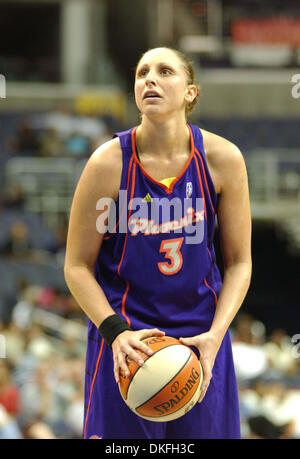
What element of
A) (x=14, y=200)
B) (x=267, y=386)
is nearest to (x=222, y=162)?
(x=267, y=386)

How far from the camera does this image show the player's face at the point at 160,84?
2.44 meters

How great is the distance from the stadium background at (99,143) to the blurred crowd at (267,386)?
0.8 inches

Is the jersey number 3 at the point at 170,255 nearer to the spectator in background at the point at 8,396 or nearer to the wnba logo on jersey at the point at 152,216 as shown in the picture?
the wnba logo on jersey at the point at 152,216

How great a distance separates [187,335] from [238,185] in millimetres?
520

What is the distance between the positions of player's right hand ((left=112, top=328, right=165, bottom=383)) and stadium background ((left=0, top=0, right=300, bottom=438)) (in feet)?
10.2

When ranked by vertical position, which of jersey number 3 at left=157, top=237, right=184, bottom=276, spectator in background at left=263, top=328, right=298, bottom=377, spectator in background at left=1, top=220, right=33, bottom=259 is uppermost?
spectator in background at left=1, top=220, right=33, bottom=259

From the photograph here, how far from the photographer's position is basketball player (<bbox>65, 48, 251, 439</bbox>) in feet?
8.00

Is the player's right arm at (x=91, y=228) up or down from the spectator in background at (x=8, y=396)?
down

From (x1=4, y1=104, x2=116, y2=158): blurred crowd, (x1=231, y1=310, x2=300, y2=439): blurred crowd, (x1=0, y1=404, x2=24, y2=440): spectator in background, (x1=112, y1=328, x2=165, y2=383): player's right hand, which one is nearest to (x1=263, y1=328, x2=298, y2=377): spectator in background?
(x1=231, y1=310, x2=300, y2=439): blurred crowd

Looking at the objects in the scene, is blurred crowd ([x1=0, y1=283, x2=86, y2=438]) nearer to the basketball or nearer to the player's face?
the basketball

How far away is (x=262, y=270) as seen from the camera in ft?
42.4

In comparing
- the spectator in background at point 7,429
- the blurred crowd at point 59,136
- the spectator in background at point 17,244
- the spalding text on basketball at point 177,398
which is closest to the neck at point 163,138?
the spalding text on basketball at point 177,398

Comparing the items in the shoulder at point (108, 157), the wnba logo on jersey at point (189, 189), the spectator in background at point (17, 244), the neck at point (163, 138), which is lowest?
the wnba logo on jersey at point (189, 189)

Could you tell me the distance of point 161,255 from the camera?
2.44 m
